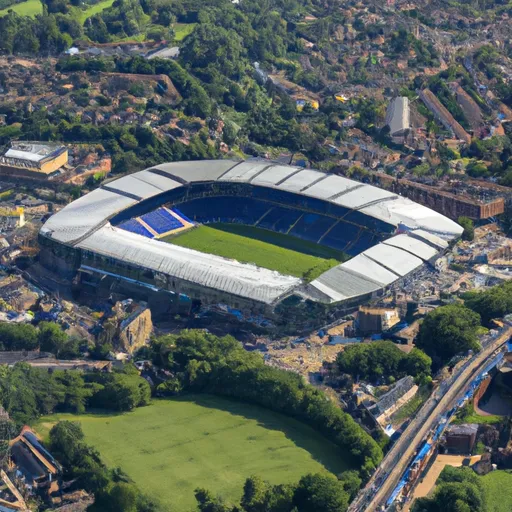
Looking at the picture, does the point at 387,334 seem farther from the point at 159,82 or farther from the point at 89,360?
the point at 159,82

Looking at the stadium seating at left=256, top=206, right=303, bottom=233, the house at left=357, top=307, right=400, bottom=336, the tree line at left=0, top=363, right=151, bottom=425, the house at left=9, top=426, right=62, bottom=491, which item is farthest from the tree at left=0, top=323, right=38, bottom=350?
the stadium seating at left=256, top=206, right=303, bottom=233

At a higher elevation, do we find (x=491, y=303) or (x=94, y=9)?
(x=491, y=303)

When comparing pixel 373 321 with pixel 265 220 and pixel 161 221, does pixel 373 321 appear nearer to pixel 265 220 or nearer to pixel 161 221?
pixel 265 220

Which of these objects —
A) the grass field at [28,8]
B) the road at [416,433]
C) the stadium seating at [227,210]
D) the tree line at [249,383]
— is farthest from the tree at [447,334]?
the grass field at [28,8]

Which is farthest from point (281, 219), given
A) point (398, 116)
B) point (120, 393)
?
point (120, 393)

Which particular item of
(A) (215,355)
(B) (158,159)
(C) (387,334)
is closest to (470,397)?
(C) (387,334)

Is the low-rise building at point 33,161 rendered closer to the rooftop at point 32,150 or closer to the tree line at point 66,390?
the rooftop at point 32,150
